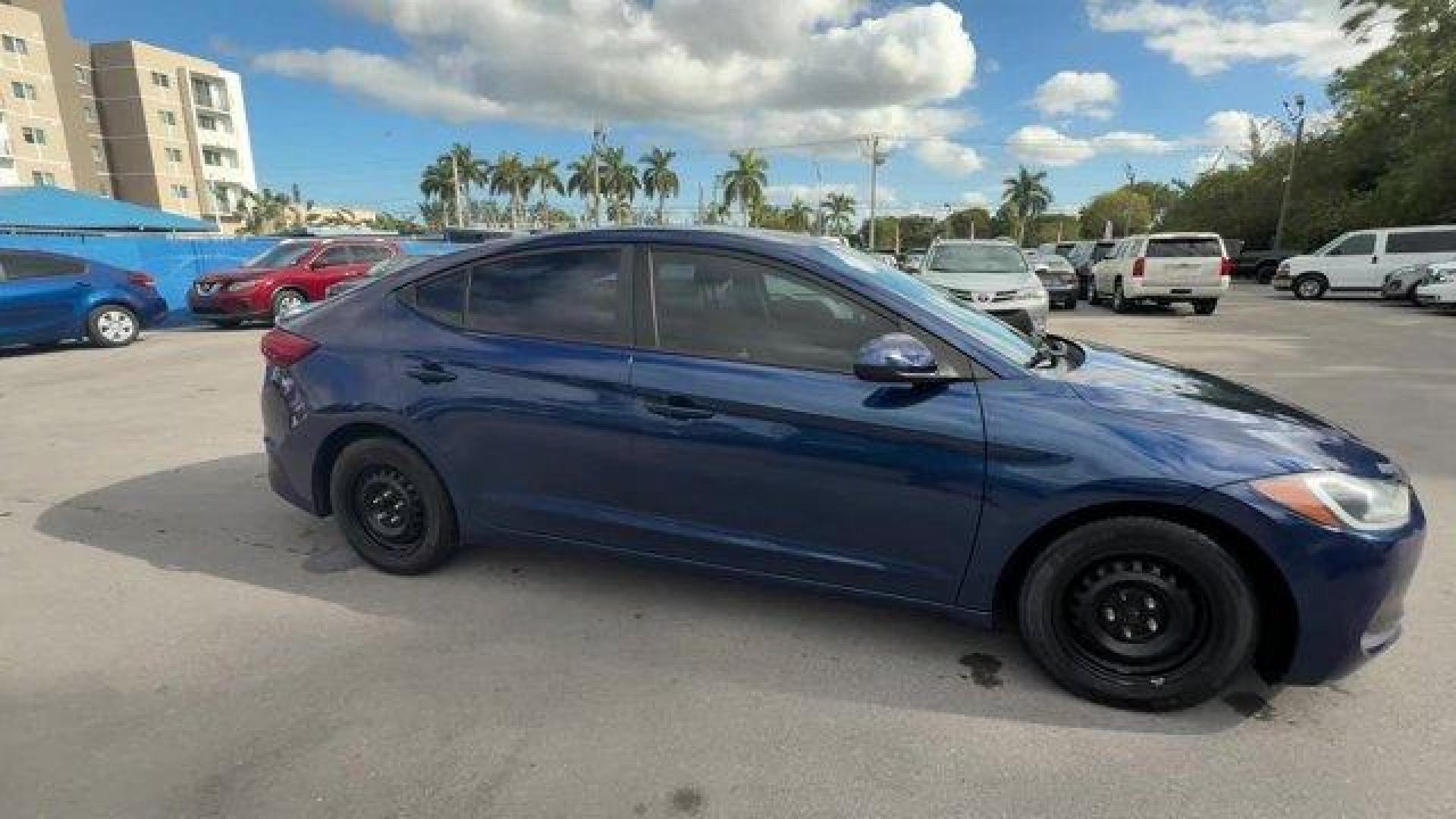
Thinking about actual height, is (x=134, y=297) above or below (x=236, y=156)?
below

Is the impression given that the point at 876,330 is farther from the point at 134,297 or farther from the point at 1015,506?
the point at 134,297

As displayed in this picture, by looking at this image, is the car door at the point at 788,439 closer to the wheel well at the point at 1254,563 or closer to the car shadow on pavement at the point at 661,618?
the car shadow on pavement at the point at 661,618

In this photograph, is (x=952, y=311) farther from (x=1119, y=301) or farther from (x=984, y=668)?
(x=1119, y=301)

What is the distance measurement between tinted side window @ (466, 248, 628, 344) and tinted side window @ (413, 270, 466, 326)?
51 millimetres

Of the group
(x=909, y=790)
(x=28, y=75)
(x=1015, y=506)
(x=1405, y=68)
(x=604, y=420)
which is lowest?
(x=909, y=790)

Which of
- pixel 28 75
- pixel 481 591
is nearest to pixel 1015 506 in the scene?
pixel 481 591

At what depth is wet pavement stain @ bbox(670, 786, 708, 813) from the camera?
222 centimetres

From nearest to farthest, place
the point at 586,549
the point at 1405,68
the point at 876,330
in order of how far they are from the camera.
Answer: the point at 876,330, the point at 586,549, the point at 1405,68

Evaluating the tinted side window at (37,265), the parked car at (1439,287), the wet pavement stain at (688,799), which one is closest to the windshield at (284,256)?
the tinted side window at (37,265)

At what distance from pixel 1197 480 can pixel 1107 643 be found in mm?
657

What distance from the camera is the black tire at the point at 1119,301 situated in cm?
1712

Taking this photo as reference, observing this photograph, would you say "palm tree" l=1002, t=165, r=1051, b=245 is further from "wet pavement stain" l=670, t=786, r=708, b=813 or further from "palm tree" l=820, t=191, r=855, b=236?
"wet pavement stain" l=670, t=786, r=708, b=813

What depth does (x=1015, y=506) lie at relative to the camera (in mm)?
2588

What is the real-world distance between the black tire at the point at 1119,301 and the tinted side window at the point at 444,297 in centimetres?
1662
